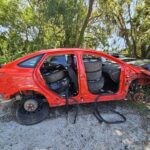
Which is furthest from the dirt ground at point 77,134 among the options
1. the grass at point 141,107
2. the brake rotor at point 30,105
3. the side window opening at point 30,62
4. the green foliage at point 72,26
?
the green foliage at point 72,26

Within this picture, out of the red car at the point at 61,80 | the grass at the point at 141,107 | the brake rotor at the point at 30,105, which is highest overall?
the red car at the point at 61,80

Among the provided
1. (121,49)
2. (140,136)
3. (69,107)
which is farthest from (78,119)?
(121,49)

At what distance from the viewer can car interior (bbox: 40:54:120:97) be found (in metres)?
5.18

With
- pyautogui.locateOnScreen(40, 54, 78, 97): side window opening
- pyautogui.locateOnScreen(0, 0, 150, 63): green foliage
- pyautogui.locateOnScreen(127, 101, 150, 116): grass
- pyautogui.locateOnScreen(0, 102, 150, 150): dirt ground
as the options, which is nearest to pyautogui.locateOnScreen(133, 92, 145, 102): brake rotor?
pyautogui.locateOnScreen(127, 101, 150, 116): grass

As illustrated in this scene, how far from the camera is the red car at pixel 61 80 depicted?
4836 millimetres

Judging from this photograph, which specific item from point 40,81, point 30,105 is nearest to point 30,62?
point 40,81

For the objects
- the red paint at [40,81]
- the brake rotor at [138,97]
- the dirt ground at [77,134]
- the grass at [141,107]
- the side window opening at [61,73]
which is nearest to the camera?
the dirt ground at [77,134]

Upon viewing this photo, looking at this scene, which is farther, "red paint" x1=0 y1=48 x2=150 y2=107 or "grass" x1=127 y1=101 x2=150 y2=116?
"grass" x1=127 y1=101 x2=150 y2=116

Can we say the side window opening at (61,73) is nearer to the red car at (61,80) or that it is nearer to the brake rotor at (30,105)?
the red car at (61,80)

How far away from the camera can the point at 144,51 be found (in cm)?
1409

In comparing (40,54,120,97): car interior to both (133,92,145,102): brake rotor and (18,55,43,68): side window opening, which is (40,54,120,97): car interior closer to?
(18,55,43,68): side window opening

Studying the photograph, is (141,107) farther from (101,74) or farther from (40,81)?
(40,81)

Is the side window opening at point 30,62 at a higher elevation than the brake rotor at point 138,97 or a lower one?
higher

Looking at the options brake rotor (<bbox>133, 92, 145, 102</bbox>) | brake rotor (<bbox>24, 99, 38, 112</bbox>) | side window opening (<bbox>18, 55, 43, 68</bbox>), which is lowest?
brake rotor (<bbox>133, 92, 145, 102</bbox>)
